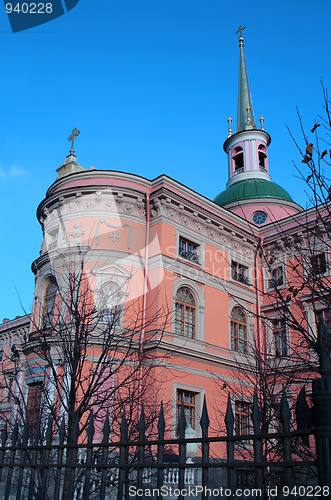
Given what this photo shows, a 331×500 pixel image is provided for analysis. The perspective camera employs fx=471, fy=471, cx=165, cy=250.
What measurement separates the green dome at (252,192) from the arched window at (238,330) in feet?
30.4

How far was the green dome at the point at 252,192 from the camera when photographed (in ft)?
96.8

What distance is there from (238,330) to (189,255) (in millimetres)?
4435

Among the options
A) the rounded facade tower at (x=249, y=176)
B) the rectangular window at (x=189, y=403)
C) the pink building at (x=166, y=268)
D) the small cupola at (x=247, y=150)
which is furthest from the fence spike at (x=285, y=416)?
the small cupola at (x=247, y=150)

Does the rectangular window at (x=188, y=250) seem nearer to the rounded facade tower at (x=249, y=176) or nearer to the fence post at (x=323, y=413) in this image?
the rounded facade tower at (x=249, y=176)

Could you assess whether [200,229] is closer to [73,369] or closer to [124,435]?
[73,369]

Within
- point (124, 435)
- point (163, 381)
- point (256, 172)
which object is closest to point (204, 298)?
point (163, 381)

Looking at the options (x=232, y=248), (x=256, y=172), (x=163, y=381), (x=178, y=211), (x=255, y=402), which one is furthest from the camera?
(x=256, y=172)

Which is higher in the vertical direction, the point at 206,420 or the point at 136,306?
the point at 136,306

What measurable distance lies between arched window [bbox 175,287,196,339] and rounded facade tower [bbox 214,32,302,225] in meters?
7.82

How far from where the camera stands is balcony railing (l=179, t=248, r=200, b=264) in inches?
814

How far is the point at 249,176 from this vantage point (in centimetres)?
3247

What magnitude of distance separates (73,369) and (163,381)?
914 centimetres

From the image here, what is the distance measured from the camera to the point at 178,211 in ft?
67.9

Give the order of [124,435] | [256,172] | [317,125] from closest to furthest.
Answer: [124,435], [317,125], [256,172]
